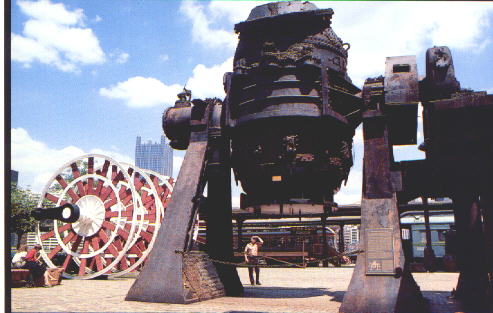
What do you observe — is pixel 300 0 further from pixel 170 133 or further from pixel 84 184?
pixel 84 184

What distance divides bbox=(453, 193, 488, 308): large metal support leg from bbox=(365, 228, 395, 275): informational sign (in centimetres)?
279

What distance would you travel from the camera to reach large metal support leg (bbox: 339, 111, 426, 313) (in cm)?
619

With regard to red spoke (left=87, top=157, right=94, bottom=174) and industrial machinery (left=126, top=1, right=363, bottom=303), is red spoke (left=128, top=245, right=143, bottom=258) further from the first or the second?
industrial machinery (left=126, top=1, right=363, bottom=303)

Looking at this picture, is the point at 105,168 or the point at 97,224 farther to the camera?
the point at 105,168

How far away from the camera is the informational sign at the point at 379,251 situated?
6.38 metres

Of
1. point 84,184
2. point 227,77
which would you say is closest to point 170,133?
point 227,77

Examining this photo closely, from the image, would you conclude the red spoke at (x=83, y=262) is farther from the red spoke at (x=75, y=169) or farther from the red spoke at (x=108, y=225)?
the red spoke at (x=75, y=169)

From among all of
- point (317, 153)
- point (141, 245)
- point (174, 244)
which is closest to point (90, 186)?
point (141, 245)

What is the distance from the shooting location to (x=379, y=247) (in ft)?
21.4

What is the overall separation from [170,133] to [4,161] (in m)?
5.27

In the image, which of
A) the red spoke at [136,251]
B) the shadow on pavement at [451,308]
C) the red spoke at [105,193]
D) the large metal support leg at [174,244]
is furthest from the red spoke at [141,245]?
the shadow on pavement at [451,308]

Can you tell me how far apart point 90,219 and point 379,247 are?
13333 millimetres

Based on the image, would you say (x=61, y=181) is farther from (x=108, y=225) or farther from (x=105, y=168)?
(x=108, y=225)

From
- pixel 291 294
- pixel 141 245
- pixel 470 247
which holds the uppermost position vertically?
pixel 470 247
